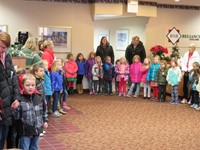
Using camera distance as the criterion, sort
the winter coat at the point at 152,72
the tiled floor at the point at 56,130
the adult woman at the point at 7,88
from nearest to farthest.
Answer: the adult woman at the point at 7,88 → the tiled floor at the point at 56,130 → the winter coat at the point at 152,72

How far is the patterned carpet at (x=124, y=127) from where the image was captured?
5408mm

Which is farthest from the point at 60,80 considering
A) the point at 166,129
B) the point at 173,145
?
the point at 173,145

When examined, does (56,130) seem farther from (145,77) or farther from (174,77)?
(145,77)

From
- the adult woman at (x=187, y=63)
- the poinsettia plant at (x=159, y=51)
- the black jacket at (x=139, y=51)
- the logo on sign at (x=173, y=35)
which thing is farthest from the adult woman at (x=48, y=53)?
the logo on sign at (x=173, y=35)

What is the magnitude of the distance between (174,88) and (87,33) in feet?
11.0

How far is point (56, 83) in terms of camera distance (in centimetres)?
717

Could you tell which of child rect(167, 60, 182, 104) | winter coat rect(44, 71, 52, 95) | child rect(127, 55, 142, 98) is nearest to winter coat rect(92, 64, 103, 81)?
child rect(127, 55, 142, 98)

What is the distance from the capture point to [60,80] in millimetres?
7234

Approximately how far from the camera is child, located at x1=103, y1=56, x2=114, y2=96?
10.5 meters

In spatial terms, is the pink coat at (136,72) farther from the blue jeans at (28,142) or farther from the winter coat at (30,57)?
the blue jeans at (28,142)

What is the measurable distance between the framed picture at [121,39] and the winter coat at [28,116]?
371 inches

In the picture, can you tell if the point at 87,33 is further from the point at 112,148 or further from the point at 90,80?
the point at 112,148

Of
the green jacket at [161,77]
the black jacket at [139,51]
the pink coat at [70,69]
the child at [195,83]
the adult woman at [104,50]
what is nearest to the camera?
the child at [195,83]

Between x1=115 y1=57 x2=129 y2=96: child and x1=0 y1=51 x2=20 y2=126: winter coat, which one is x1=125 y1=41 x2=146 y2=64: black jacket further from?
x1=0 y1=51 x2=20 y2=126: winter coat
